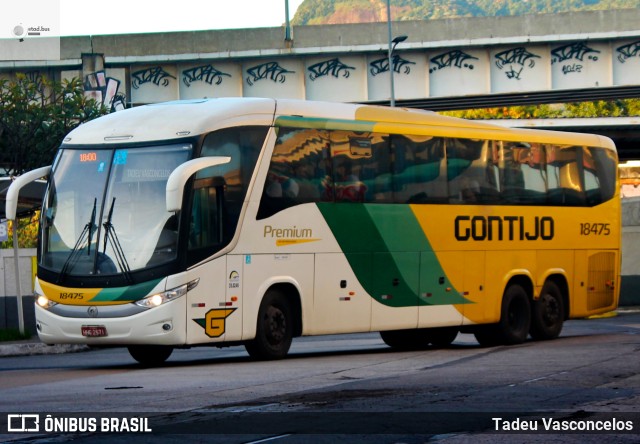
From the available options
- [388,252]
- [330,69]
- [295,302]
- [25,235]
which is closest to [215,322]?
[295,302]

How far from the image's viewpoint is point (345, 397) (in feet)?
41.0

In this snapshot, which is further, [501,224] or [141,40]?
[141,40]

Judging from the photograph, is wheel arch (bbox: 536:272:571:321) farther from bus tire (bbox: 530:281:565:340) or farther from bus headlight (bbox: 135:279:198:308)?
bus headlight (bbox: 135:279:198:308)

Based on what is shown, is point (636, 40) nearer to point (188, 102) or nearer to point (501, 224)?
point (501, 224)

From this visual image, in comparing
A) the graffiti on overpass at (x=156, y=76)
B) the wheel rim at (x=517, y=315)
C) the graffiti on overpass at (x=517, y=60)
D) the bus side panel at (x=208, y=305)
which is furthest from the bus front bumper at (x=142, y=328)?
the graffiti on overpass at (x=517, y=60)

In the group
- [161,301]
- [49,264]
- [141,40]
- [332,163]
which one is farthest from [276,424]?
[141,40]

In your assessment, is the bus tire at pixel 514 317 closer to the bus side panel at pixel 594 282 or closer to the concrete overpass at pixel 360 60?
the bus side panel at pixel 594 282

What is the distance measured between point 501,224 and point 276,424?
12.3 metres

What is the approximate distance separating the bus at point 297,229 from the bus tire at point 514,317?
0.08 feet

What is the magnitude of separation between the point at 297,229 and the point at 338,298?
4.34ft

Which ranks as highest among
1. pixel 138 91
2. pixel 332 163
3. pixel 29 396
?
pixel 138 91

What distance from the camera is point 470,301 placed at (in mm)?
21375

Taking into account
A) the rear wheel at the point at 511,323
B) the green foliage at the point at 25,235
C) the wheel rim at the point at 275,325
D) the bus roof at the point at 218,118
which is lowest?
the rear wheel at the point at 511,323

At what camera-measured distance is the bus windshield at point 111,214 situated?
16641 millimetres
